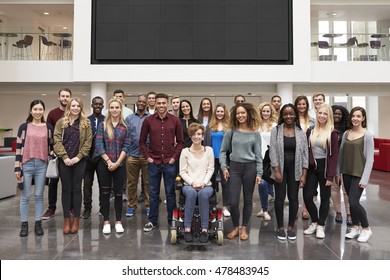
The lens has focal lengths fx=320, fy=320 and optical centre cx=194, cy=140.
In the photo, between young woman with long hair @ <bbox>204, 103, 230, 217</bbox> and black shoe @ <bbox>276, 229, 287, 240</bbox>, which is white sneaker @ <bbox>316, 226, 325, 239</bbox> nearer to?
black shoe @ <bbox>276, 229, 287, 240</bbox>

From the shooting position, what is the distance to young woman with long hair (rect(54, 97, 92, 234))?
4070 millimetres

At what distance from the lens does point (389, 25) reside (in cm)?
1499

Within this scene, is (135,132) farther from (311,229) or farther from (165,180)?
(311,229)

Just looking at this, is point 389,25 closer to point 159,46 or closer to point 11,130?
point 159,46

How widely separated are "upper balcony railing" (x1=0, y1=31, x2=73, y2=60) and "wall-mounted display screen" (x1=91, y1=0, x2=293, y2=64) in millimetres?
1630

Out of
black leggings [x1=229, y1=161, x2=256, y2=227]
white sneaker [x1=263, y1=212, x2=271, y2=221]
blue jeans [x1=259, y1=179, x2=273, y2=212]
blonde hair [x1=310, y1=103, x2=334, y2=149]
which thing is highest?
blonde hair [x1=310, y1=103, x2=334, y2=149]

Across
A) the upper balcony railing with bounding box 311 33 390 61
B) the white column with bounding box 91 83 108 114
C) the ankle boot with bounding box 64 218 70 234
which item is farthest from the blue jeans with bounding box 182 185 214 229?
the upper balcony railing with bounding box 311 33 390 61

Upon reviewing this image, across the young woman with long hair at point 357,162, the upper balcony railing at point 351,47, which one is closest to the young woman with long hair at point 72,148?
the young woman with long hair at point 357,162

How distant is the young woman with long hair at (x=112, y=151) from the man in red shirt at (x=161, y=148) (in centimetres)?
29

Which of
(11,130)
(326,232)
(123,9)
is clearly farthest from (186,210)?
(11,130)

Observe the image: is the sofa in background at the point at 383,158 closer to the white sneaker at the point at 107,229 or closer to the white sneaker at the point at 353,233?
the white sneaker at the point at 353,233

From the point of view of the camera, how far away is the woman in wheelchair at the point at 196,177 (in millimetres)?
3765

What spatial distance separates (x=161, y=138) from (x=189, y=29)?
304 inches

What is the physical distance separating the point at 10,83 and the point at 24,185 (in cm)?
1016
